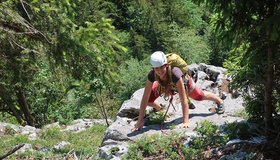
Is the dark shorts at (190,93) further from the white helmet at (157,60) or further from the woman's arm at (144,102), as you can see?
the white helmet at (157,60)

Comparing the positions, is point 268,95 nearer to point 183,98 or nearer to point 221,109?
point 183,98

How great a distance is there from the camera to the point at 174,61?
611cm

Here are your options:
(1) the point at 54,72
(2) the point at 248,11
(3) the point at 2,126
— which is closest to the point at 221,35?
(2) the point at 248,11

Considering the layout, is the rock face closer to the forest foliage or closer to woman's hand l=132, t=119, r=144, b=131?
woman's hand l=132, t=119, r=144, b=131

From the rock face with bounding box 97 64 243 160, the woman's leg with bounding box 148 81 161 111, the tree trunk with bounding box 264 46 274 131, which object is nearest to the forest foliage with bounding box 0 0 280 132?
the tree trunk with bounding box 264 46 274 131

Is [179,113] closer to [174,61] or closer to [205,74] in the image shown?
[174,61]

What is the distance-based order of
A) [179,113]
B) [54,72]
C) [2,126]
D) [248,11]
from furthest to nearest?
[2,126]
[54,72]
[179,113]
[248,11]

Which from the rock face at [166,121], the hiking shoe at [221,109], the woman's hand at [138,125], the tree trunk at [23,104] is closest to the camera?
the rock face at [166,121]

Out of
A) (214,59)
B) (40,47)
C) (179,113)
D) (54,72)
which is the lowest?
(214,59)

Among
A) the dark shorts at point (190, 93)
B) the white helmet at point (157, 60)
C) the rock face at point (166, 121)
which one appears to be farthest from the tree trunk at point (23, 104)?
the white helmet at point (157, 60)

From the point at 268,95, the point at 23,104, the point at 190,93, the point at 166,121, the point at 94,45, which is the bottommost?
the point at 23,104

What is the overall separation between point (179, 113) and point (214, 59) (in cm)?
2156

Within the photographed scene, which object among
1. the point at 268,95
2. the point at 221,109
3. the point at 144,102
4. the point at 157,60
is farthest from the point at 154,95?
the point at 268,95

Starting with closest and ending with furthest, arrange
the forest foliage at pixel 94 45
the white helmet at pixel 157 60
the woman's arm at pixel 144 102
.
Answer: the forest foliage at pixel 94 45
the white helmet at pixel 157 60
the woman's arm at pixel 144 102
